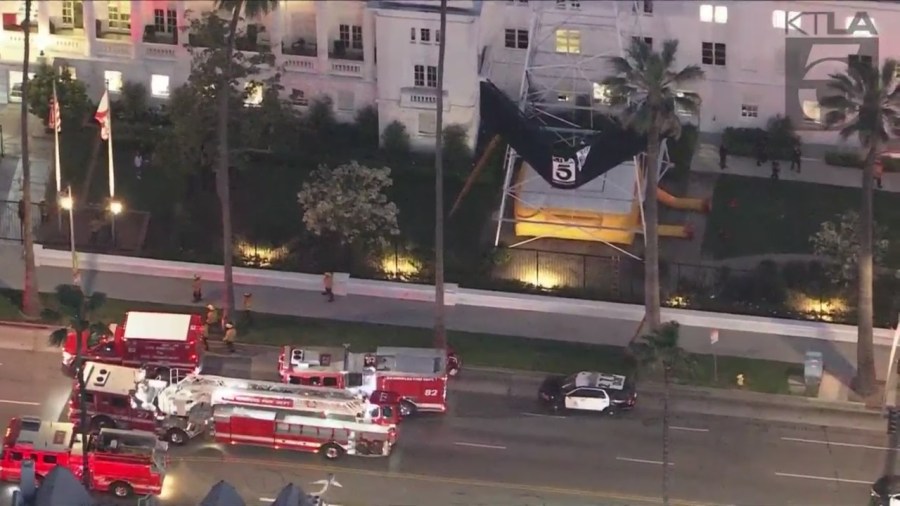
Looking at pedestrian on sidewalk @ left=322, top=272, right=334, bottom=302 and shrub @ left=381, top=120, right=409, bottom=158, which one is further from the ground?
shrub @ left=381, top=120, right=409, bottom=158

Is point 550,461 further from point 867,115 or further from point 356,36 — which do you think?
point 356,36

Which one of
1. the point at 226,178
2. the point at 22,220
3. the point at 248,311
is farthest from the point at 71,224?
the point at 248,311

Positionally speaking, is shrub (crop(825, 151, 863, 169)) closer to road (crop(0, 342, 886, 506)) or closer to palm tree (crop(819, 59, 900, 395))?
palm tree (crop(819, 59, 900, 395))

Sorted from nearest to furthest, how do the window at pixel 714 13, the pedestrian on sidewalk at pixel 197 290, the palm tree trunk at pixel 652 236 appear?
the palm tree trunk at pixel 652 236
the pedestrian on sidewalk at pixel 197 290
the window at pixel 714 13

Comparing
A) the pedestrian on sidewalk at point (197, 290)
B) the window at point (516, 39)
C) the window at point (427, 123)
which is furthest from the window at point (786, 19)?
the pedestrian on sidewalk at point (197, 290)

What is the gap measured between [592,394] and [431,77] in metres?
22.0

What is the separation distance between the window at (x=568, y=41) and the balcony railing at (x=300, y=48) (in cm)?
1172

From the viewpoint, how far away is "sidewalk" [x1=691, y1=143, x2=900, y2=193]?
333ft

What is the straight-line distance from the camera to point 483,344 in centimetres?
9019

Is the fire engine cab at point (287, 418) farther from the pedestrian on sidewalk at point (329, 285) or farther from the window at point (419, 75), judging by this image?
the window at point (419, 75)

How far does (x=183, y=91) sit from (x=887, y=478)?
35011mm

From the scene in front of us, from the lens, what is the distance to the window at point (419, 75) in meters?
101

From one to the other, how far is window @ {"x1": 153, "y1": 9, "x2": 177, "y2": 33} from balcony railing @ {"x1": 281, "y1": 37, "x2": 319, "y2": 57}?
5569mm

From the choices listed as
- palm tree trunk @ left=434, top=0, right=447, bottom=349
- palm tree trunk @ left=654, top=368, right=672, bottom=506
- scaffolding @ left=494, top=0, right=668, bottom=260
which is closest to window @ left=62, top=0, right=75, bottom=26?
scaffolding @ left=494, top=0, right=668, bottom=260
